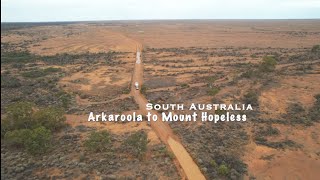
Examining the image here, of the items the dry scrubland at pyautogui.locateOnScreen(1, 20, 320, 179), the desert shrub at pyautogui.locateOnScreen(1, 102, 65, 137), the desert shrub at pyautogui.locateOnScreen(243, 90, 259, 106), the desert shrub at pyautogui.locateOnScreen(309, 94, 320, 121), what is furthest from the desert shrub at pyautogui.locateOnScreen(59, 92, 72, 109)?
the desert shrub at pyautogui.locateOnScreen(309, 94, 320, 121)

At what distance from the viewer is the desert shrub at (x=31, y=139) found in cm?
1577

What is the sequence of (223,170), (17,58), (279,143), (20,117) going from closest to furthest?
(223,170)
(279,143)
(20,117)
(17,58)

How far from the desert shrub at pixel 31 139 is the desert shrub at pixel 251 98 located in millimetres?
14719

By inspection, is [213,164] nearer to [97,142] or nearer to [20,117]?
[97,142]

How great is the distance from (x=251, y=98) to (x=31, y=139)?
15816mm

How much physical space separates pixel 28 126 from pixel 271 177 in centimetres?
1342

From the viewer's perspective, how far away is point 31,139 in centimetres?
1592

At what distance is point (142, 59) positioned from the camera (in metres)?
46.3

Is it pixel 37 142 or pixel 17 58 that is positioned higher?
pixel 17 58

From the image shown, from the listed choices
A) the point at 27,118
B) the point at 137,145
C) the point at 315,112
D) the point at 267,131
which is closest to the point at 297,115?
the point at 315,112

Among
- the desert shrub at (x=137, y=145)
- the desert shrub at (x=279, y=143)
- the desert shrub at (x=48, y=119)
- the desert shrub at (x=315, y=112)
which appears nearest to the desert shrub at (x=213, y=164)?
the desert shrub at (x=137, y=145)

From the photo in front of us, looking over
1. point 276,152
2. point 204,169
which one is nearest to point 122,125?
point 204,169

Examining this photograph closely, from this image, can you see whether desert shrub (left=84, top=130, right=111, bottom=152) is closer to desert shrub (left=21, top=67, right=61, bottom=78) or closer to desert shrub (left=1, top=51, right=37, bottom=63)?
desert shrub (left=21, top=67, right=61, bottom=78)

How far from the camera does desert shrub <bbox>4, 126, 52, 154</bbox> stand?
15773 millimetres
